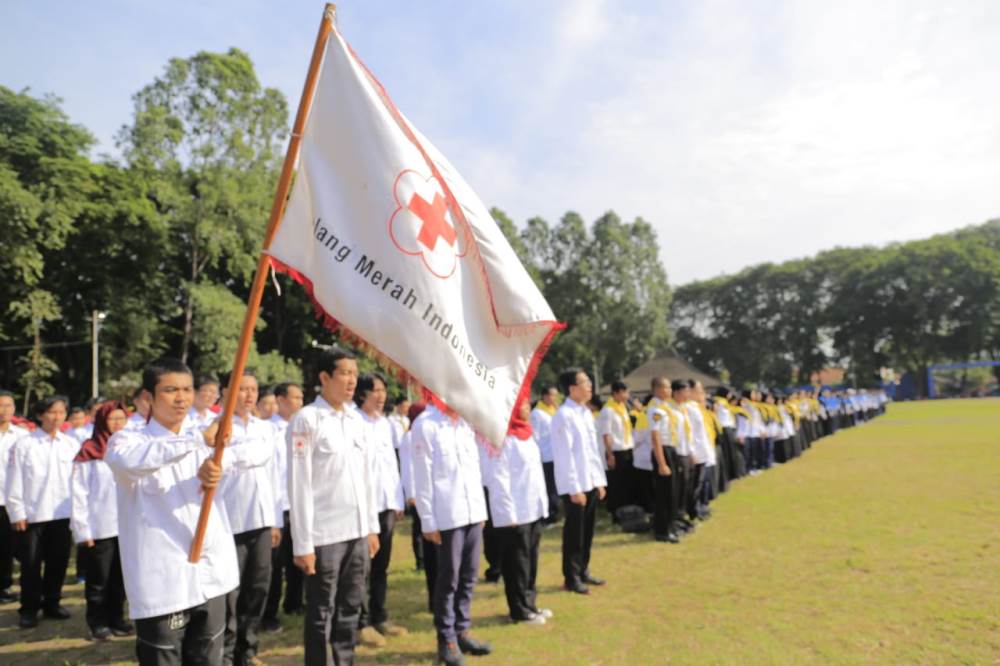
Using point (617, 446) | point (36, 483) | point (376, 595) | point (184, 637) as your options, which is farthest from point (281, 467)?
point (617, 446)

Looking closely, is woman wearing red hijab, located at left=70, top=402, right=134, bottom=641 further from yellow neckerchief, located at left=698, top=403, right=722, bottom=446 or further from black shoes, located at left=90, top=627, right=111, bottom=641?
yellow neckerchief, located at left=698, top=403, right=722, bottom=446

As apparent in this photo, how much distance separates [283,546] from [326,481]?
93.3 inches

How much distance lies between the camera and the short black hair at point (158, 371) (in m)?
2.96

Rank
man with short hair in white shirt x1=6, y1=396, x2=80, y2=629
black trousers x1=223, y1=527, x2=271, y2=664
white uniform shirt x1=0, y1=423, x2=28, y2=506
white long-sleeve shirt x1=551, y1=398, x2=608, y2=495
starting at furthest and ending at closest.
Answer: white uniform shirt x1=0, y1=423, x2=28, y2=506
man with short hair in white shirt x1=6, y1=396, x2=80, y2=629
white long-sleeve shirt x1=551, y1=398, x2=608, y2=495
black trousers x1=223, y1=527, x2=271, y2=664

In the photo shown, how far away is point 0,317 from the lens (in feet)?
70.4

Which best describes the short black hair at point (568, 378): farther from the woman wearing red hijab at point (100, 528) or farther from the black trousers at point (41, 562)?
the black trousers at point (41, 562)

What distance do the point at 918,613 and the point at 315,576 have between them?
4297 mm

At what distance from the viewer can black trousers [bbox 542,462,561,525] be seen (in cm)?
934

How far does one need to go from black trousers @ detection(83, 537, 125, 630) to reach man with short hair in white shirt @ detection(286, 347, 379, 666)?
2.83 meters

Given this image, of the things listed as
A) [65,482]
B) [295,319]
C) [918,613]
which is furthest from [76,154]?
[918,613]

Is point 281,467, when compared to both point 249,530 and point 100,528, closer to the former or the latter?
point 249,530

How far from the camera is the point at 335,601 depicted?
3.63 metres

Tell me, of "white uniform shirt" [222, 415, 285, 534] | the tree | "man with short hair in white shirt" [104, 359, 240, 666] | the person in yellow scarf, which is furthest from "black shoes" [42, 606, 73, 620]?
the tree

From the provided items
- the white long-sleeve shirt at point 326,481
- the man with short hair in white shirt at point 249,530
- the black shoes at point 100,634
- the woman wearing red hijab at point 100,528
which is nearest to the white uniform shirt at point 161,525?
the white long-sleeve shirt at point 326,481
